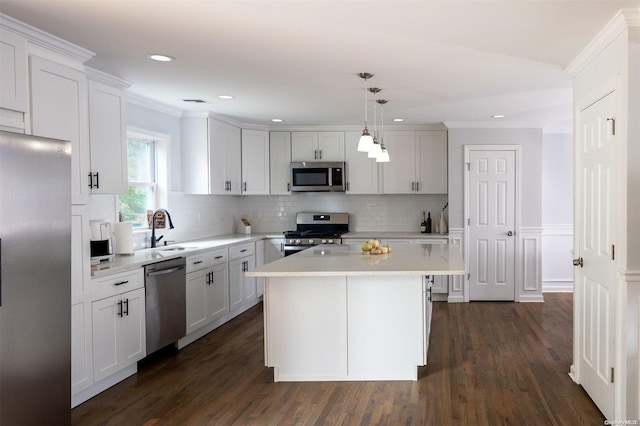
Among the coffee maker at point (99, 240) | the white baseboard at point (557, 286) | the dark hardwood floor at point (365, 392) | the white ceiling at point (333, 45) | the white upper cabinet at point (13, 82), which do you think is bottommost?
the dark hardwood floor at point (365, 392)

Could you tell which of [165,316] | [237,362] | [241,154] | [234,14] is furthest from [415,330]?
[241,154]

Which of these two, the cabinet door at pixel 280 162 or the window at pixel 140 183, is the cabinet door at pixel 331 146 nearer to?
the cabinet door at pixel 280 162

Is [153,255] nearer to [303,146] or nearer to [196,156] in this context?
[196,156]

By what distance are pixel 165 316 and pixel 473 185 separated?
419 centimetres

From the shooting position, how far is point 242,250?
233 inches

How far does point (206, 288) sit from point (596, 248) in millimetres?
3399

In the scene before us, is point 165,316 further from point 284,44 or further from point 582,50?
point 582,50

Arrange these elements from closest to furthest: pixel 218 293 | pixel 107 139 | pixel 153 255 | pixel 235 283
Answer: pixel 107 139 → pixel 153 255 → pixel 218 293 → pixel 235 283

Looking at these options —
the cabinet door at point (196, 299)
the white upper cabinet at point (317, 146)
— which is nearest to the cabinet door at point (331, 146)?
the white upper cabinet at point (317, 146)

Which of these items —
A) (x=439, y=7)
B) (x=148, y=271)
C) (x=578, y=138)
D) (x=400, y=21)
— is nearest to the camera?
(x=439, y=7)

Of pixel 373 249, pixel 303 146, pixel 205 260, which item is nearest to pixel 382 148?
pixel 373 249

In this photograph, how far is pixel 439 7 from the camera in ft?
8.48

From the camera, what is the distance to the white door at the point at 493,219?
21.3 ft

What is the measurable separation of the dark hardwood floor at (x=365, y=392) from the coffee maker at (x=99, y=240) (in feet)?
3.13
